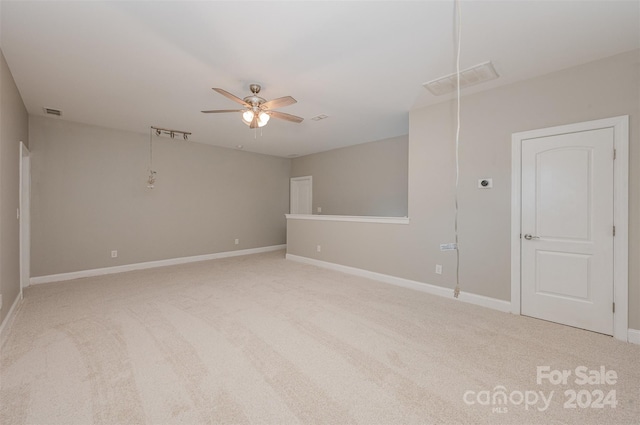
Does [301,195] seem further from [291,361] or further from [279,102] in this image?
[291,361]

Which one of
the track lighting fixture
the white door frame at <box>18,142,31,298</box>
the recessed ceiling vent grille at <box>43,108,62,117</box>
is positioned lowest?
the white door frame at <box>18,142,31,298</box>

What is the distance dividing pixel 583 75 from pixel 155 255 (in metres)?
6.83

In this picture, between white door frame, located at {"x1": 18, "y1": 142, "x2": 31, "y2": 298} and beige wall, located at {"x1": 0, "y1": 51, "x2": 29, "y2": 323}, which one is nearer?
beige wall, located at {"x1": 0, "y1": 51, "x2": 29, "y2": 323}

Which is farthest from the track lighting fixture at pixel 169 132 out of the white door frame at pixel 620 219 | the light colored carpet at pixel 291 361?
the white door frame at pixel 620 219

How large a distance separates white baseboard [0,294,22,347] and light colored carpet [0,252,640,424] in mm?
64

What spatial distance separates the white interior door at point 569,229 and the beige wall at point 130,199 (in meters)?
5.60

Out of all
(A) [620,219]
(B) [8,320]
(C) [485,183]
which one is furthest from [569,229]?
(B) [8,320]

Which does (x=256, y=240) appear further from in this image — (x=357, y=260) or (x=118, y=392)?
(x=118, y=392)

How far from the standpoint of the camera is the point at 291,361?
6.61ft

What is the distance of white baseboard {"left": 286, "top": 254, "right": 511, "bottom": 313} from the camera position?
10.2 ft

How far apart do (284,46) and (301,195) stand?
533 centimetres

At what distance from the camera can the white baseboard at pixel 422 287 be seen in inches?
122

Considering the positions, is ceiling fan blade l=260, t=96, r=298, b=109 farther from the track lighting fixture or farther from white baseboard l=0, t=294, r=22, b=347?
white baseboard l=0, t=294, r=22, b=347

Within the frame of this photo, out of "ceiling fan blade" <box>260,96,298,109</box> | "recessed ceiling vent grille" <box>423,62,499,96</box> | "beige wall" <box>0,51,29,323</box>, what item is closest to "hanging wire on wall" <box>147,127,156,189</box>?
"beige wall" <box>0,51,29,323</box>
